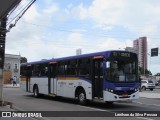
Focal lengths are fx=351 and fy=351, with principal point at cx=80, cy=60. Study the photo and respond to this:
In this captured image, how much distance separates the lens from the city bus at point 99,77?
18656 mm

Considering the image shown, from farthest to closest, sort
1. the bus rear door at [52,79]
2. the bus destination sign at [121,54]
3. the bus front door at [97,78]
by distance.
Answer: the bus rear door at [52,79] → the bus front door at [97,78] → the bus destination sign at [121,54]

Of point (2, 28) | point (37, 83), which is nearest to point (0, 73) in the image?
point (2, 28)

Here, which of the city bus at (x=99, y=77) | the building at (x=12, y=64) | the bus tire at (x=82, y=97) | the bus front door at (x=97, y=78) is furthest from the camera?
the building at (x=12, y=64)

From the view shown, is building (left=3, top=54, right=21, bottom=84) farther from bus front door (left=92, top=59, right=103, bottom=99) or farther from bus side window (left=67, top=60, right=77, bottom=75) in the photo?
bus front door (left=92, top=59, right=103, bottom=99)

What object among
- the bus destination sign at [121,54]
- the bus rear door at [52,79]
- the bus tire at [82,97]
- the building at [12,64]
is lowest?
the bus tire at [82,97]

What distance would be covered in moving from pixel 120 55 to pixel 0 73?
6652mm

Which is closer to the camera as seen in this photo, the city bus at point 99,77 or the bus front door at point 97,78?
the city bus at point 99,77

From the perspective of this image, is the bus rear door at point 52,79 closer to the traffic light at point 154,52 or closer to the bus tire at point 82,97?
the bus tire at point 82,97

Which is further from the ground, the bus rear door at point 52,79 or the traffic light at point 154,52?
the traffic light at point 154,52

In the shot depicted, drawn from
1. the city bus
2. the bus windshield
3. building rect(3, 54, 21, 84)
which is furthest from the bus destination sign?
building rect(3, 54, 21, 84)

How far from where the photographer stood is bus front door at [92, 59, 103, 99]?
19.1m

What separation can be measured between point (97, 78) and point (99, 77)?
223mm

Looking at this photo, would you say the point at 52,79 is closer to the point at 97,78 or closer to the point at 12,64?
the point at 97,78

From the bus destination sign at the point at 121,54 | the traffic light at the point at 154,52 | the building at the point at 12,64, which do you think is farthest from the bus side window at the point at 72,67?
the building at the point at 12,64
